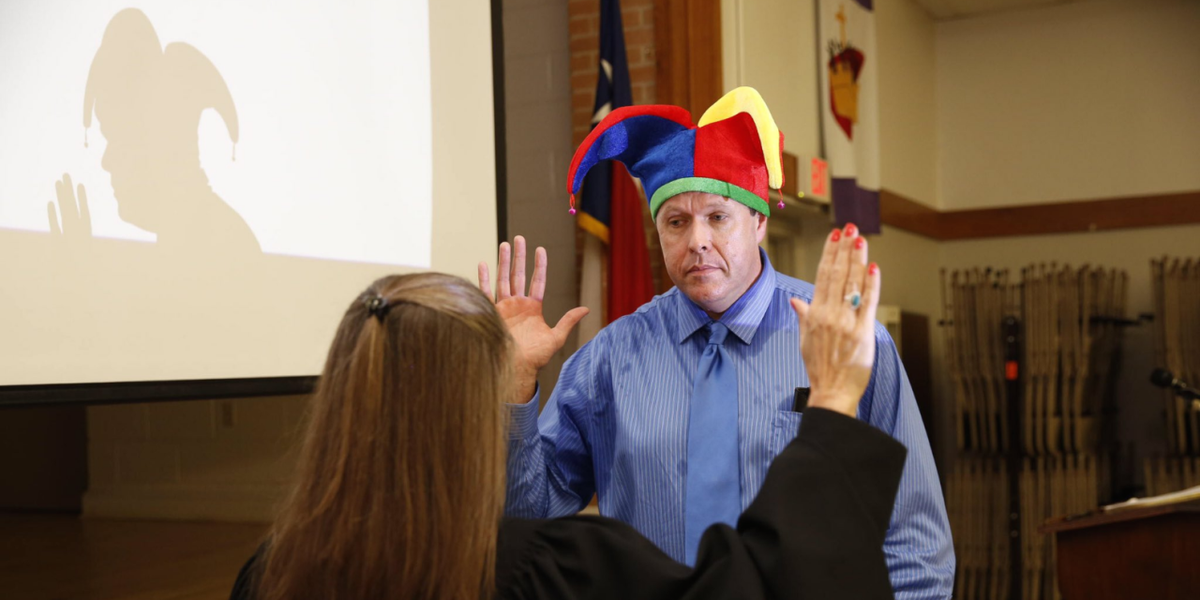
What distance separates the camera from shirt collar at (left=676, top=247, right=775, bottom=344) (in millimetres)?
1729

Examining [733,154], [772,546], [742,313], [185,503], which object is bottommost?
[185,503]

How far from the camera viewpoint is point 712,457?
1.64 m

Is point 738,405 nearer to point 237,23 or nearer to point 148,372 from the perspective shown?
point 148,372

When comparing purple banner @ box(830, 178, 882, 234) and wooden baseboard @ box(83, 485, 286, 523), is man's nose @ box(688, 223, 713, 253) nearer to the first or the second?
wooden baseboard @ box(83, 485, 286, 523)

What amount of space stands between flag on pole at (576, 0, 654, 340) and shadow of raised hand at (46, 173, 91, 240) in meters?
2.12

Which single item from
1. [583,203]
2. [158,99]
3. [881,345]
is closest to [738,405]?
[881,345]

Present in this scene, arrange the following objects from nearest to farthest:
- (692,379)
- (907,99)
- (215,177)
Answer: (692,379), (215,177), (907,99)

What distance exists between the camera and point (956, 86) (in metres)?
6.70

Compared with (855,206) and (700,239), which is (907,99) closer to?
(855,206)

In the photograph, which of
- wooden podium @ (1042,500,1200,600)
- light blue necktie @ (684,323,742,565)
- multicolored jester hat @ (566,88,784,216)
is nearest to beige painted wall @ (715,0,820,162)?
wooden podium @ (1042,500,1200,600)

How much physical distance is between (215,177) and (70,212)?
353mm

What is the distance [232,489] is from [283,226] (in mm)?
1548

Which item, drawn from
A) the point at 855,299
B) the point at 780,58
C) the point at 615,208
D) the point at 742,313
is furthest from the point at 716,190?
the point at 780,58

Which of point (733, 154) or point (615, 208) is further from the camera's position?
point (615, 208)
